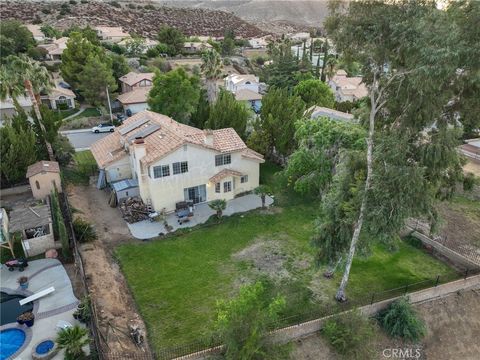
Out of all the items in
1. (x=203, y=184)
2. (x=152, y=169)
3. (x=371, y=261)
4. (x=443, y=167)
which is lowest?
(x=371, y=261)

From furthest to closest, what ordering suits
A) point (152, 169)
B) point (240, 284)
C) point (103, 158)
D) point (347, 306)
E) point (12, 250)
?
point (103, 158) < point (152, 169) < point (12, 250) < point (240, 284) < point (347, 306)

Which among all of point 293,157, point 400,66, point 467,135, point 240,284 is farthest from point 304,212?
point 467,135

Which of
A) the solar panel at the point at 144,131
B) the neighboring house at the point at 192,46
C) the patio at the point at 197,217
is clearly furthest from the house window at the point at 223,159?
the neighboring house at the point at 192,46

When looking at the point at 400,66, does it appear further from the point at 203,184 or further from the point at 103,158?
the point at 103,158

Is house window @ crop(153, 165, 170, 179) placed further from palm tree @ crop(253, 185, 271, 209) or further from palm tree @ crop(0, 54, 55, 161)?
palm tree @ crop(0, 54, 55, 161)

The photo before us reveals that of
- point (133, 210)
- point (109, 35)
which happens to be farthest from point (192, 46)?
point (133, 210)

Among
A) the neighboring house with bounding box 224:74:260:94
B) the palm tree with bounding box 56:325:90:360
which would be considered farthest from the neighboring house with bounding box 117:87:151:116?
the palm tree with bounding box 56:325:90:360

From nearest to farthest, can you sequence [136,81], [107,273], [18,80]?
[107,273] → [18,80] → [136,81]

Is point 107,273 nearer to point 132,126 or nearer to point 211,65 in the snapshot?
point 132,126
